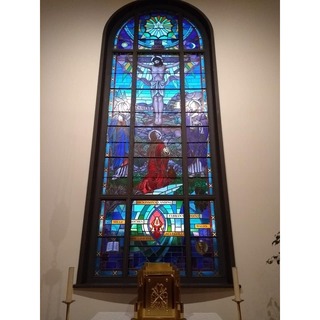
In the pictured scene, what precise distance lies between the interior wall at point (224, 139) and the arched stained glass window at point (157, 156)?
0.14 meters

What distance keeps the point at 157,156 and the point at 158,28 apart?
1.92m

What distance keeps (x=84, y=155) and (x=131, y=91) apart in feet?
3.56

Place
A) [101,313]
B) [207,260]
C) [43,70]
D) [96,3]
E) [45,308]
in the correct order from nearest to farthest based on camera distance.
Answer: [101,313] → [45,308] → [207,260] → [43,70] → [96,3]

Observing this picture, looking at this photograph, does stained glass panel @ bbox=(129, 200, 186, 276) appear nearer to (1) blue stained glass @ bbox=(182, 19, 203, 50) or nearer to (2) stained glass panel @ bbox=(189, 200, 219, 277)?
(2) stained glass panel @ bbox=(189, 200, 219, 277)

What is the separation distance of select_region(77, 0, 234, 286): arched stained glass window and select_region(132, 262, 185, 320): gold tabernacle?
94 cm

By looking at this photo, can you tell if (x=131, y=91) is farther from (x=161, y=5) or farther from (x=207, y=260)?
(x=207, y=260)

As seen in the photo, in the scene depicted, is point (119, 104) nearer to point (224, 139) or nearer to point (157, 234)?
point (224, 139)

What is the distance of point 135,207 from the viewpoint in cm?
448

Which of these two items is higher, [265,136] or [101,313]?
[265,136]

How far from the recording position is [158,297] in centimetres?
316

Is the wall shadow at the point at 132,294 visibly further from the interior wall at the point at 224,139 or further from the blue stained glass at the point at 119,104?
the blue stained glass at the point at 119,104

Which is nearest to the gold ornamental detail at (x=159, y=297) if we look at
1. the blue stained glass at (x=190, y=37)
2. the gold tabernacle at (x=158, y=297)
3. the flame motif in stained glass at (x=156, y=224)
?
the gold tabernacle at (x=158, y=297)

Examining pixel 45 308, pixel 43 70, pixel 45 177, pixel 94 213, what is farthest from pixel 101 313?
pixel 43 70

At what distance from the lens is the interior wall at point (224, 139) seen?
13.1ft
